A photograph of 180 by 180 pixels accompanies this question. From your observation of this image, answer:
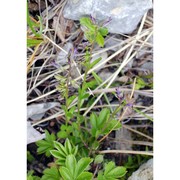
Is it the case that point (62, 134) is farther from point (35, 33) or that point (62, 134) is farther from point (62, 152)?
point (35, 33)

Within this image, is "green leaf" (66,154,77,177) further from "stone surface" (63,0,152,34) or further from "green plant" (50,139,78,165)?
"stone surface" (63,0,152,34)

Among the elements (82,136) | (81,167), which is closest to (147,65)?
(82,136)

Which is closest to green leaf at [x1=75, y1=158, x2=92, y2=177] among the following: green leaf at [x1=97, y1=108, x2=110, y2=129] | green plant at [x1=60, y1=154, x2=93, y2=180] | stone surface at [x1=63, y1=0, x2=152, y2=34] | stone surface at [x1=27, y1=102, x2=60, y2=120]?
green plant at [x1=60, y1=154, x2=93, y2=180]

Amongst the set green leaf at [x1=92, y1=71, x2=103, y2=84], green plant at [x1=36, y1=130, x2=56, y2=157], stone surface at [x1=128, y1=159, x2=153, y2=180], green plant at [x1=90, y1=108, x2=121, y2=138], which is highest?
green leaf at [x1=92, y1=71, x2=103, y2=84]

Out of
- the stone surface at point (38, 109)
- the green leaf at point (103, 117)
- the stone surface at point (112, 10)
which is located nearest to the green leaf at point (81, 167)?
the green leaf at point (103, 117)

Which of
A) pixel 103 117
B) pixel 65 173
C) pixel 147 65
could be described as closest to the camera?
pixel 65 173
